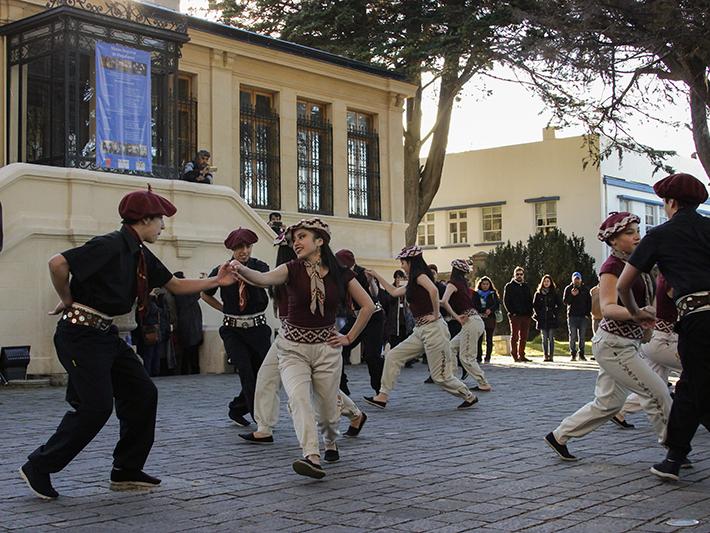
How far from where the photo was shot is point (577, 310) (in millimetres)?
24109

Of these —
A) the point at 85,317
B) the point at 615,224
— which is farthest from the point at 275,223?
the point at 85,317

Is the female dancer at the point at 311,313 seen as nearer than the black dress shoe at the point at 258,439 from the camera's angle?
Yes

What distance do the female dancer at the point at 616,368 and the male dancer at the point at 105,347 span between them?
9.27 feet

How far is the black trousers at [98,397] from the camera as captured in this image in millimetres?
6770

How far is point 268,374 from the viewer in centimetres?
952

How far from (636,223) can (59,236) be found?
1140 cm

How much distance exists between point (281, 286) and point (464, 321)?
746 cm

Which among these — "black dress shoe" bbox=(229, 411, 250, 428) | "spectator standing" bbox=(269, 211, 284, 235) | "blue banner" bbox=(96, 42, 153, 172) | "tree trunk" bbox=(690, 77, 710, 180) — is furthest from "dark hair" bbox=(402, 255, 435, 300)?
"tree trunk" bbox=(690, 77, 710, 180)

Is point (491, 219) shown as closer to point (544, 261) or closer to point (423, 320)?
point (544, 261)

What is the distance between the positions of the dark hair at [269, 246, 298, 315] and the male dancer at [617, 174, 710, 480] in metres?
2.50

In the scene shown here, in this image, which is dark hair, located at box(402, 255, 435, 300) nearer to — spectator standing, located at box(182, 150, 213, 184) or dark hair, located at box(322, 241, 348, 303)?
dark hair, located at box(322, 241, 348, 303)

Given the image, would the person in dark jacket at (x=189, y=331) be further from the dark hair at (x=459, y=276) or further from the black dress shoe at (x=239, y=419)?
the black dress shoe at (x=239, y=419)

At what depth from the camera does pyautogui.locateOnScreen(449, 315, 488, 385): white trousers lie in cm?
1479

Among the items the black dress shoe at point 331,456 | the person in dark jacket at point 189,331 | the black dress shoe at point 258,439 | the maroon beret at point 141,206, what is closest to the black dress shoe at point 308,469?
the black dress shoe at point 331,456
